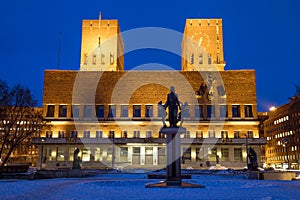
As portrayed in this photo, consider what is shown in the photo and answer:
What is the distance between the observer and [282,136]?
341ft

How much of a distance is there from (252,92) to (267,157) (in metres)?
58.6

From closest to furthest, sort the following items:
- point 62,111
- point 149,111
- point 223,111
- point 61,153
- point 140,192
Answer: point 140,192, point 61,153, point 223,111, point 149,111, point 62,111

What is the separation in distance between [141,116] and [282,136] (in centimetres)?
5647

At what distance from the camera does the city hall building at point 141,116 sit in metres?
63.8

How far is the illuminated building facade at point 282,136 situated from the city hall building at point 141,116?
90.1 ft

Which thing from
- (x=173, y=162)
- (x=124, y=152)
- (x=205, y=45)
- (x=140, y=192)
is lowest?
(x=140, y=192)

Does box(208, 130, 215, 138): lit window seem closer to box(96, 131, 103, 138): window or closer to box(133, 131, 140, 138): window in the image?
box(133, 131, 140, 138): window

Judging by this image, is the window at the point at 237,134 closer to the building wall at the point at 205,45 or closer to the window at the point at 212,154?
the window at the point at 212,154

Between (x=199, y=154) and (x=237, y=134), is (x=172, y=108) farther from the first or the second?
(x=237, y=134)

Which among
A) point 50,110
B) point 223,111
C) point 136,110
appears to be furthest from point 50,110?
point 223,111

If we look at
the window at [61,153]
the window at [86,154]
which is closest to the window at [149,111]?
the window at [86,154]

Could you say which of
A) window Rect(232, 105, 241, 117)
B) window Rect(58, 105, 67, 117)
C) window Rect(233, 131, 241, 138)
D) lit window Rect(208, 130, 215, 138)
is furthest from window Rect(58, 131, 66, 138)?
window Rect(232, 105, 241, 117)

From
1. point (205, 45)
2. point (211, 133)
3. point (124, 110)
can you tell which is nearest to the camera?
point (211, 133)

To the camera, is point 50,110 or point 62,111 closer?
point 62,111
